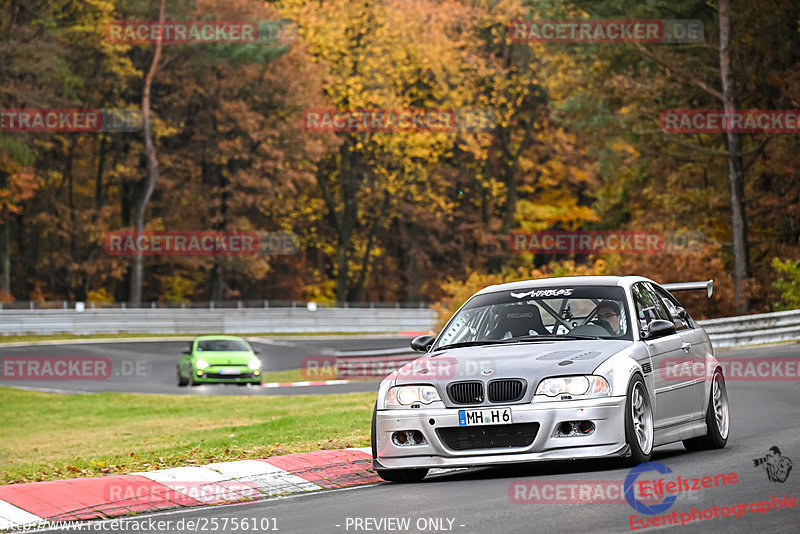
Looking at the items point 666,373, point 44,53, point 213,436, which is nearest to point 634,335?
point 666,373

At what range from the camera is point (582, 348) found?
401 inches

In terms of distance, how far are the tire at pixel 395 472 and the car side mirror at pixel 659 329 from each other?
2215 millimetres

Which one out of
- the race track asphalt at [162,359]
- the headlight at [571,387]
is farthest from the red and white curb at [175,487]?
the race track asphalt at [162,359]

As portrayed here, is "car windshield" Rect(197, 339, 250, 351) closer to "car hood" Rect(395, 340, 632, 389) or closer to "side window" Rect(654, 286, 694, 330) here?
"side window" Rect(654, 286, 694, 330)

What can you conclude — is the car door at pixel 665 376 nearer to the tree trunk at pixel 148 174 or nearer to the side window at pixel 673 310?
the side window at pixel 673 310

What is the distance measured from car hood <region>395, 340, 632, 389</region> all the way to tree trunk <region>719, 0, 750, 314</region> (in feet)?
83.3

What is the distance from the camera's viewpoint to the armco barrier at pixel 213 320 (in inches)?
2162

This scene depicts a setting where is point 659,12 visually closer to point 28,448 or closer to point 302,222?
point 28,448

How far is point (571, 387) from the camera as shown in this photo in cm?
959

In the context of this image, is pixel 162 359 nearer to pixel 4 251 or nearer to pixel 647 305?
pixel 4 251

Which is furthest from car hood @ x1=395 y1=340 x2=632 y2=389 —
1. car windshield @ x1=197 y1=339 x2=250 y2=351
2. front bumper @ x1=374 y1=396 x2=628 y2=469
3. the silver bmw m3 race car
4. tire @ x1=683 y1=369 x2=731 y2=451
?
car windshield @ x1=197 y1=339 x2=250 y2=351

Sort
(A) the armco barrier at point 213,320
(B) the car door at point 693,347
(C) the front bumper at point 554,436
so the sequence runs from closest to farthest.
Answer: (C) the front bumper at point 554,436
(B) the car door at point 693,347
(A) the armco barrier at point 213,320

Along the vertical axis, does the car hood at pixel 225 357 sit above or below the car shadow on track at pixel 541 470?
below

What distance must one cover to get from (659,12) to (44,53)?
29.9 metres
